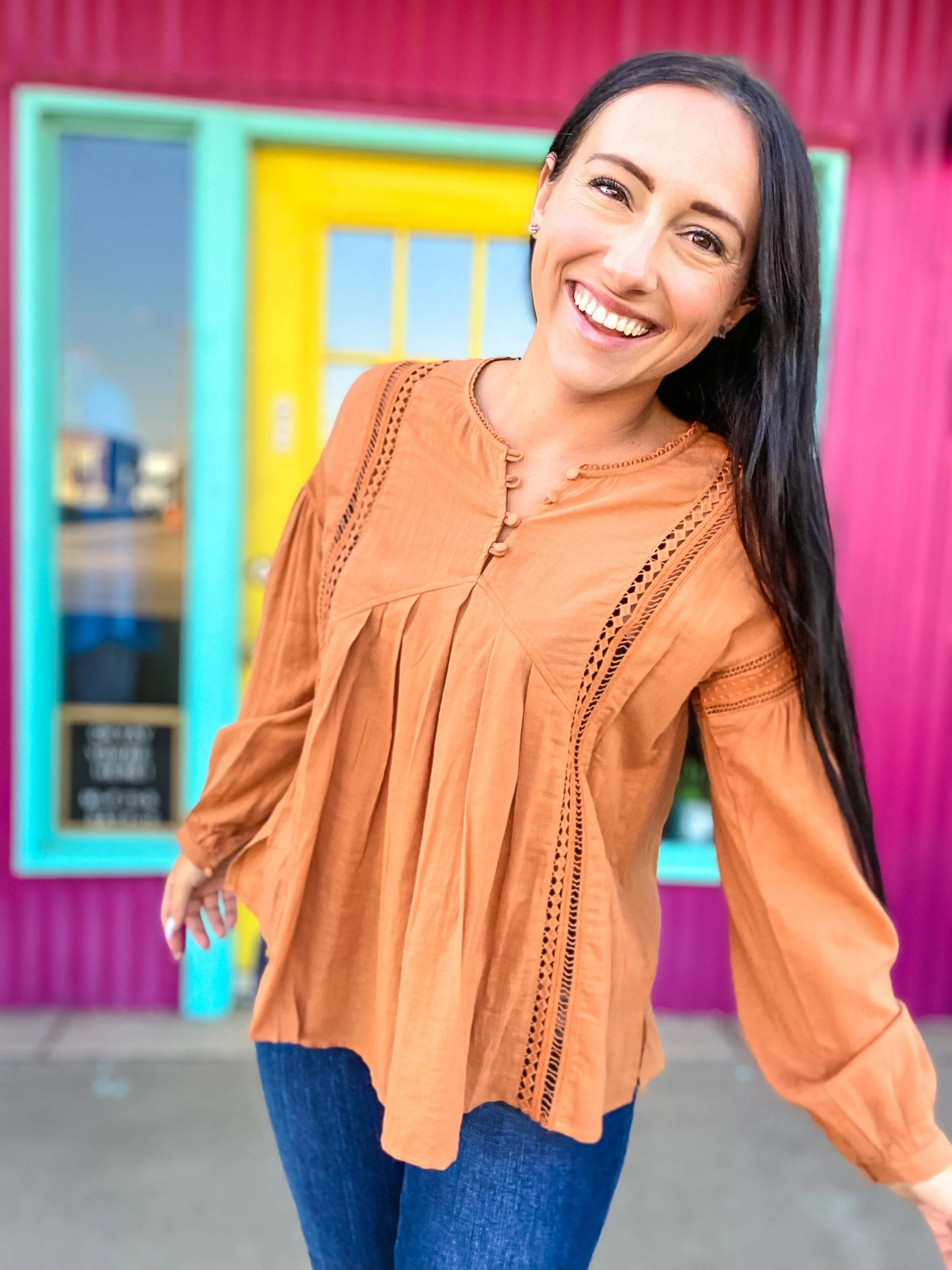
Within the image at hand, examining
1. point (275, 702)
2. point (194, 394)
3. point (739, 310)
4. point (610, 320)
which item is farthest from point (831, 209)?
point (275, 702)

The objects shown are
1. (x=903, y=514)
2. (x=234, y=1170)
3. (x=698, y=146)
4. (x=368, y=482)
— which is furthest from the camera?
(x=903, y=514)

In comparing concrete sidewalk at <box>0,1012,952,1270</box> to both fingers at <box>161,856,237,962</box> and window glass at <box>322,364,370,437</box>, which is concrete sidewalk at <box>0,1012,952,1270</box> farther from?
window glass at <box>322,364,370,437</box>

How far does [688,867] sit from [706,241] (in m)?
2.38

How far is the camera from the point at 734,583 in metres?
1.09

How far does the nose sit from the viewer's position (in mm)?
1047

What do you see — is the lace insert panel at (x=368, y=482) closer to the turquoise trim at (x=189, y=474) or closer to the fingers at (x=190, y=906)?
the fingers at (x=190, y=906)

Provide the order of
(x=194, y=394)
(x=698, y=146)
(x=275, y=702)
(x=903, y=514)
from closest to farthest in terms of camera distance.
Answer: (x=698, y=146) → (x=275, y=702) → (x=194, y=394) → (x=903, y=514)

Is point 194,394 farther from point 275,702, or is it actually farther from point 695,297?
point 695,297

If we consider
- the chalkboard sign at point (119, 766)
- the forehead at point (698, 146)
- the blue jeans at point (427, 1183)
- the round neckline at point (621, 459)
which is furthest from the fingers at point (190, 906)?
the chalkboard sign at point (119, 766)

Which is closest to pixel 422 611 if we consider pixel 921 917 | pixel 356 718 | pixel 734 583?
pixel 356 718

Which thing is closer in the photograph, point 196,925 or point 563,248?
point 563,248

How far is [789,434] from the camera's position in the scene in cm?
111

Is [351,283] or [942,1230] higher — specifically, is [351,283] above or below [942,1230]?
above

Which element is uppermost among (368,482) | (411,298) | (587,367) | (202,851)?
(411,298)
